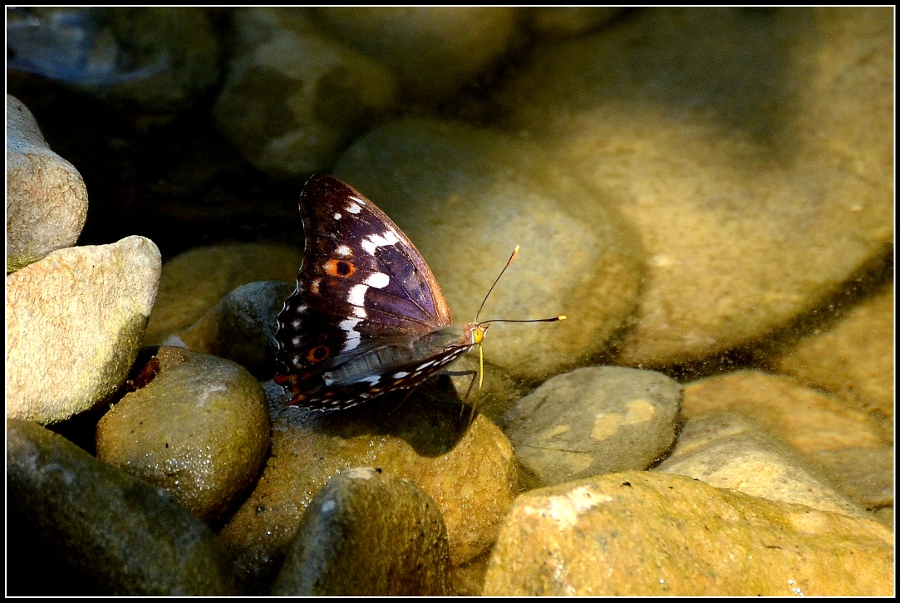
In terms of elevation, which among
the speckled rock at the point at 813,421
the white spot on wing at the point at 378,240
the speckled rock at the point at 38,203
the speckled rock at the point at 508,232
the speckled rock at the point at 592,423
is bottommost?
the speckled rock at the point at 813,421

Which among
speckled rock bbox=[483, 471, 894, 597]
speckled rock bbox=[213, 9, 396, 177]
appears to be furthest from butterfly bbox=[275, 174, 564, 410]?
speckled rock bbox=[213, 9, 396, 177]

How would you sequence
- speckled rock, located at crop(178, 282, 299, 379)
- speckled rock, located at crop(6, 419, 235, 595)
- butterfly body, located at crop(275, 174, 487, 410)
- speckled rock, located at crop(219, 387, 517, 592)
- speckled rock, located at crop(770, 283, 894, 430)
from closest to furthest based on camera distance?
speckled rock, located at crop(6, 419, 235, 595)
speckled rock, located at crop(219, 387, 517, 592)
butterfly body, located at crop(275, 174, 487, 410)
speckled rock, located at crop(178, 282, 299, 379)
speckled rock, located at crop(770, 283, 894, 430)

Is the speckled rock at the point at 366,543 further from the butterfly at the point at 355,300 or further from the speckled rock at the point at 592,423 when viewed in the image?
the speckled rock at the point at 592,423

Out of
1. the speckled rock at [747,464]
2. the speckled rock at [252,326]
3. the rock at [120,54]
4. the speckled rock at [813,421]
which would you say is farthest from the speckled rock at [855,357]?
the rock at [120,54]

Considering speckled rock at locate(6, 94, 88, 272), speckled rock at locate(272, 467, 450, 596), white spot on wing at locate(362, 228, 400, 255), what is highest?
speckled rock at locate(6, 94, 88, 272)

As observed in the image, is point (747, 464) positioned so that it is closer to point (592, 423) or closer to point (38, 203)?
point (592, 423)

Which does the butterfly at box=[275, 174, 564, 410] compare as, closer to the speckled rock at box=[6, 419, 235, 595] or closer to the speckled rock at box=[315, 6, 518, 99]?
the speckled rock at box=[6, 419, 235, 595]
